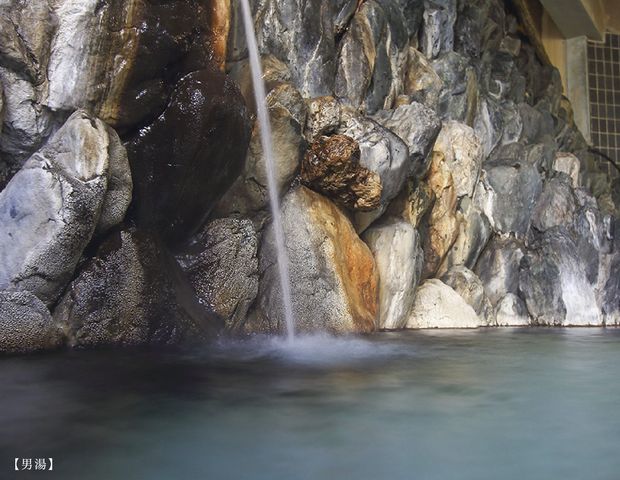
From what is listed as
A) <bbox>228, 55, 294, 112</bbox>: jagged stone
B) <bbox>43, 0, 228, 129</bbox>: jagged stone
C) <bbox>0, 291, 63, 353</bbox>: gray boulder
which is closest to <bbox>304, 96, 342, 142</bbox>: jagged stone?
<bbox>228, 55, 294, 112</bbox>: jagged stone

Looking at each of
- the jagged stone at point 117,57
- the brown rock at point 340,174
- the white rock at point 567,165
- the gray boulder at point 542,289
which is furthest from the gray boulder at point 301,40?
the white rock at point 567,165

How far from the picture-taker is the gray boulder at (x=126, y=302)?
4.66 metres

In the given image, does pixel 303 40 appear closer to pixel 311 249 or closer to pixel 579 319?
pixel 311 249

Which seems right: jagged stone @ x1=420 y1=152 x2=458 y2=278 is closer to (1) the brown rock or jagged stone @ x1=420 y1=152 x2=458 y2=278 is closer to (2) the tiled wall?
(1) the brown rock

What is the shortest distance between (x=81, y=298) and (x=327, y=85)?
4.72 metres

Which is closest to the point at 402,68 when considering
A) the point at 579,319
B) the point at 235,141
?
the point at 579,319

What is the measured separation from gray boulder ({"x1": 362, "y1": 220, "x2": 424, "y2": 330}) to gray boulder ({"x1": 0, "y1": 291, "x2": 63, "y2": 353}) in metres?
3.86

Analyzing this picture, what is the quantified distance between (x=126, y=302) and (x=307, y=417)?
8.38 ft

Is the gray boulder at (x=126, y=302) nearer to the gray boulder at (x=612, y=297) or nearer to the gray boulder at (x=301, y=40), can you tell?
the gray boulder at (x=301, y=40)

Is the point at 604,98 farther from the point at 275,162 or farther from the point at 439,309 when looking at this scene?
the point at 275,162

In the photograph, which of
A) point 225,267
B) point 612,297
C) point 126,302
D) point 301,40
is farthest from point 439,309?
point 126,302

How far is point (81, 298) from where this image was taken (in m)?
4.67

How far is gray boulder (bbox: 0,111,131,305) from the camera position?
4391mm

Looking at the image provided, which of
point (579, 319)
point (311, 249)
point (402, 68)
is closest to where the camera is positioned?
point (311, 249)
